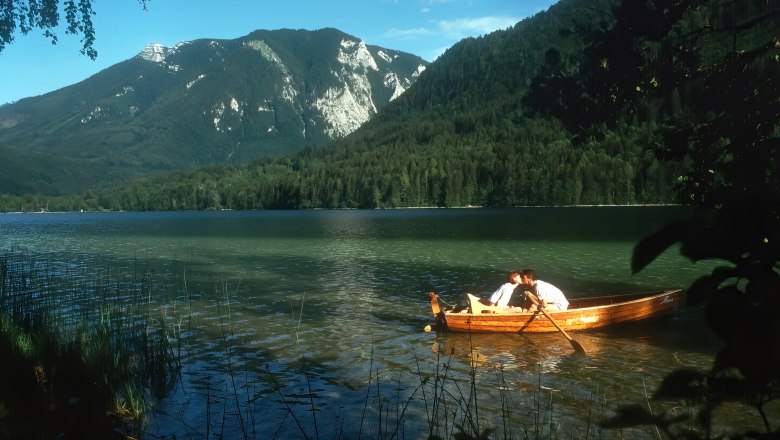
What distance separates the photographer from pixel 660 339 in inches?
680

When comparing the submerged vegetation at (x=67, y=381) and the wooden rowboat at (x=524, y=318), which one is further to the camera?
the wooden rowboat at (x=524, y=318)

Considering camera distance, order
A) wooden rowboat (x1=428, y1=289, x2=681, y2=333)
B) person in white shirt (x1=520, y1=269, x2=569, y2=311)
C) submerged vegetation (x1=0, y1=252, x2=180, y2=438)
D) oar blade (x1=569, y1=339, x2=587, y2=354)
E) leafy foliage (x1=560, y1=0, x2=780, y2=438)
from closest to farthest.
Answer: leafy foliage (x1=560, y1=0, x2=780, y2=438), submerged vegetation (x1=0, y1=252, x2=180, y2=438), oar blade (x1=569, y1=339, x2=587, y2=354), wooden rowboat (x1=428, y1=289, x2=681, y2=333), person in white shirt (x1=520, y1=269, x2=569, y2=311)

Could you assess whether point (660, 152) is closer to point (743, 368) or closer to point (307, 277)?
point (743, 368)

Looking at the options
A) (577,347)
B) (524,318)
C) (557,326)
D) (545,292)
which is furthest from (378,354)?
(545,292)

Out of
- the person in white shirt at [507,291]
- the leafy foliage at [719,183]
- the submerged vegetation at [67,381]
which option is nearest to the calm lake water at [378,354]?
the leafy foliage at [719,183]

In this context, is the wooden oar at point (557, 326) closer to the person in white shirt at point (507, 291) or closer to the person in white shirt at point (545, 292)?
the person in white shirt at point (545, 292)

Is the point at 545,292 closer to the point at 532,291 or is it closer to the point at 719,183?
the point at 532,291

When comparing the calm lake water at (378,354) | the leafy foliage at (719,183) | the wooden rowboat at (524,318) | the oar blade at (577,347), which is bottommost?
the calm lake water at (378,354)

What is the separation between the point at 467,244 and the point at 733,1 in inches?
1940

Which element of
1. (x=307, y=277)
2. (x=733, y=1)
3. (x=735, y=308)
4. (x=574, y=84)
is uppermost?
(x=733, y=1)

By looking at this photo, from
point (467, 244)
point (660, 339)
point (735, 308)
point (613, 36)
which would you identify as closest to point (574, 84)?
point (613, 36)

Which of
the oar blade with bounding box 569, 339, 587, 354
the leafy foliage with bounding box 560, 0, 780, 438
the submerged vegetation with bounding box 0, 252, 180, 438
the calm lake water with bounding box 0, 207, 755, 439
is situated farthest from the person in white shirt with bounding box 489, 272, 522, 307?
the leafy foliage with bounding box 560, 0, 780, 438

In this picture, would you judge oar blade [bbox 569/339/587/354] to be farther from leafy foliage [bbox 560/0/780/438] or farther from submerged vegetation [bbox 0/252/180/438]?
submerged vegetation [bbox 0/252/180/438]

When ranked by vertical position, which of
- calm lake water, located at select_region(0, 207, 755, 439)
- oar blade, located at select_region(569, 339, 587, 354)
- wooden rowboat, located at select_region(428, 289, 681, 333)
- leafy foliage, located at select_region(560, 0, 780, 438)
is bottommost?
calm lake water, located at select_region(0, 207, 755, 439)
